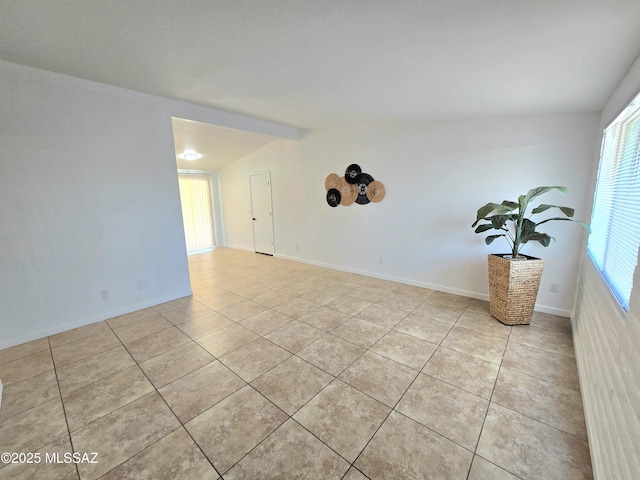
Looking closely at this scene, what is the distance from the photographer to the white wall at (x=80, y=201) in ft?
8.23

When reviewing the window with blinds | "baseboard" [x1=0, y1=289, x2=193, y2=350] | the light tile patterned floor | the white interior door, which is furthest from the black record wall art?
the window with blinds

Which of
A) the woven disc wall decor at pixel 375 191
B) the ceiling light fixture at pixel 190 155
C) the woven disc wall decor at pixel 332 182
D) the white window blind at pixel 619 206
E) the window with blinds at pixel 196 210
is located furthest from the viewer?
the window with blinds at pixel 196 210

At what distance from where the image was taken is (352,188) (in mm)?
4602

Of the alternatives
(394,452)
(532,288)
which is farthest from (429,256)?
(394,452)

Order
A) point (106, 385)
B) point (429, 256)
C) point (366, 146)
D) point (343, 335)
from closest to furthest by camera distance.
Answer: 1. point (106, 385)
2. point (343, 335)
3. point (429, 256)
4. point (366, 146)

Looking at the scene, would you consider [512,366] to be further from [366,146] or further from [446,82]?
[366,146]

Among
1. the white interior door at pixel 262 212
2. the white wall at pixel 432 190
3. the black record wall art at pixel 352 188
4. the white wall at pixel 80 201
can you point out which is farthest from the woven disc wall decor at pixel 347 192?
the white wall at pixel 80 201

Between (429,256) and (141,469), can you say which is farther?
(429,256)

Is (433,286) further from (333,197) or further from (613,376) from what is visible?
(613,376)

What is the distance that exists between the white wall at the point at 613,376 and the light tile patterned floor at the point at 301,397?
0.22m

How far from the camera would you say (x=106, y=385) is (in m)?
2.03

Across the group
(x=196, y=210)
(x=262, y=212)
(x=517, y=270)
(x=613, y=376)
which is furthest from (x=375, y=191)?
(x=196, y=210)

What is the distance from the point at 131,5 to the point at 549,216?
4184 mm

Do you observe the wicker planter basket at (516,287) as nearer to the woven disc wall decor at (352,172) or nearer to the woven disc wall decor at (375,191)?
the woven disc wall decor at (375,191)
